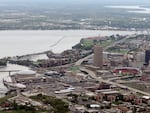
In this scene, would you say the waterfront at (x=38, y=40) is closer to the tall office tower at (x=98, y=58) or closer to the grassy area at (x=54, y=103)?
the tall office tower at (x=98, y=58)

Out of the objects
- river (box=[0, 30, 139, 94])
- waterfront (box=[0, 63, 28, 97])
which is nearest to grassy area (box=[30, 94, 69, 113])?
waterfront (box=[0, 63, 28, 97])

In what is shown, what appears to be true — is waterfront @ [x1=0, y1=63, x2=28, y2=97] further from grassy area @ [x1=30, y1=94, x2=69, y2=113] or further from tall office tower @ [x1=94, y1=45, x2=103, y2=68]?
tall office tower @ [x1=94, y1=45, x2=103, y2=68]

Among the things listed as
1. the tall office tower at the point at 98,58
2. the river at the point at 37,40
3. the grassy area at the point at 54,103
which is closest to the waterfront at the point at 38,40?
the river at the point at 37,40

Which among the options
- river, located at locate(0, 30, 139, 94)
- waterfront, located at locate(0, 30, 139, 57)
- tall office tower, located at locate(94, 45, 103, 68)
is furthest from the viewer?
waterfront, located at locate(0, 30, 139, 57)

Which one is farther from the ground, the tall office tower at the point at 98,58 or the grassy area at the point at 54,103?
the tall office tower at the point at 98,58

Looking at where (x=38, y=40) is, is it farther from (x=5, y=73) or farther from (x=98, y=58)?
(x=5, y=73)

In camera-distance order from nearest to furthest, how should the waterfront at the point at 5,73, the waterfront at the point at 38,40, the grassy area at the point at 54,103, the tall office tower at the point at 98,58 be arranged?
the grassy area at the point at 54,103, the waterfront at the point at 5,73, the tall office tower at the point at 98,58, the waterfront at the point at 38,40

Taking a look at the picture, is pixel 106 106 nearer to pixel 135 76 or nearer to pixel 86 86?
pixel 86 86

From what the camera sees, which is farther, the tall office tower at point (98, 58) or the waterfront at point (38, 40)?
the waterfront at point (38, 40)
